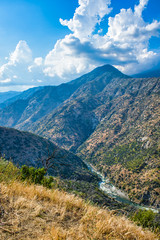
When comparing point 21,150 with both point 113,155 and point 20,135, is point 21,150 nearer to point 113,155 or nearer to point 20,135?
point 20,135

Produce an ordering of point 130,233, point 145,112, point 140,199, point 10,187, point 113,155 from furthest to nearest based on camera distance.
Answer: point 145,112, point 113,155, point 140,199, point 10,187, point 130,233

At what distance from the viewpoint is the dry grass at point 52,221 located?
304 cm

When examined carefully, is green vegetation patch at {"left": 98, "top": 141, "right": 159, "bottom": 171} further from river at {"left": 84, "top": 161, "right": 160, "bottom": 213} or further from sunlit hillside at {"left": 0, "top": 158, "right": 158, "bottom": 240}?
sunlit hillside at {"left": 0, "top": 158, "right": 158, "bottom": 240}

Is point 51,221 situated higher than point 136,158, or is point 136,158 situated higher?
point 136,158

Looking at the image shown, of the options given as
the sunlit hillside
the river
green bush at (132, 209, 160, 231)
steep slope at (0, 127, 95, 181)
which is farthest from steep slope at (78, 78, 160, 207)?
the sunlit hillside

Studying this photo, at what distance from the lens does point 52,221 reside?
3686 mm

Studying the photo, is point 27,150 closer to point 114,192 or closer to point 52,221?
point 114,192

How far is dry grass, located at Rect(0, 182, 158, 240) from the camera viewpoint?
9.96 ft

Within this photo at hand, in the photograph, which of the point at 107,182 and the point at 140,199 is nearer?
the point at 140,199

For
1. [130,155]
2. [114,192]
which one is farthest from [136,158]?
[114,192]

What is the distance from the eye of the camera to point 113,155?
538ft

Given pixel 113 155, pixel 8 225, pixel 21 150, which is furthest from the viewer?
pixel 113 155

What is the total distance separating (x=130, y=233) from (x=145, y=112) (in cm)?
21490

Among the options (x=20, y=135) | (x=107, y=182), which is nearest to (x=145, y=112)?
(x=107, y=182)
